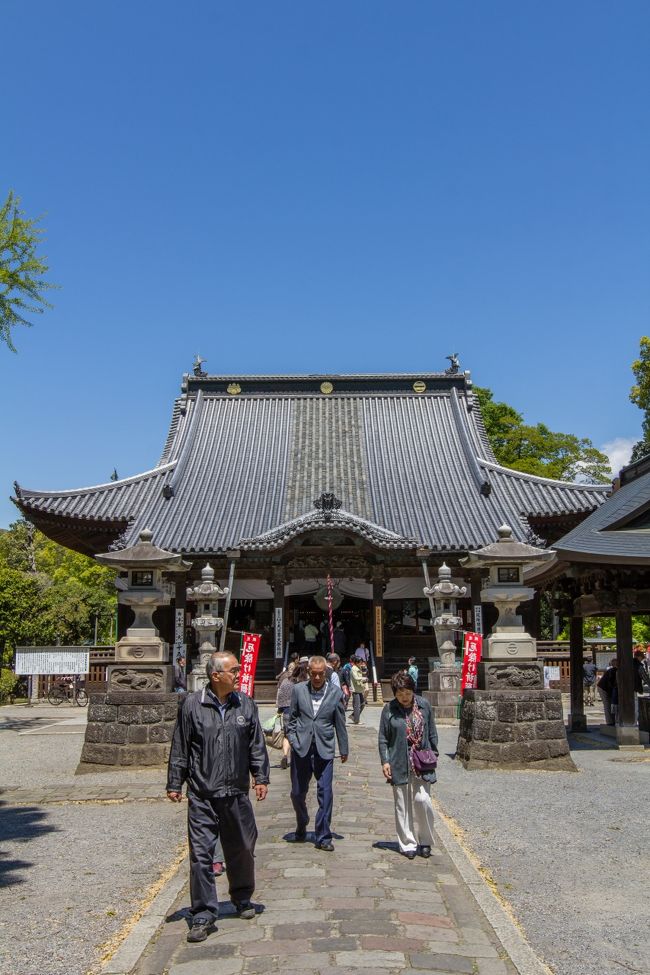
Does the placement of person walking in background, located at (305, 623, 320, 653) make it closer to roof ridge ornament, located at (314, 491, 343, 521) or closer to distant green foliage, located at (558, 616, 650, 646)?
roof ridge ornament, located at (314, 491, 343, 521)

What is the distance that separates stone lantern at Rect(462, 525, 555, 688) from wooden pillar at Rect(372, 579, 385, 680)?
485 inches

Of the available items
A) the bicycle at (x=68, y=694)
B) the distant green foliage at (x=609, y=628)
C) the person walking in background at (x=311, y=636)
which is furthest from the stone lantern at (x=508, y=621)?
the distant green foliage at (x=609, y=628)

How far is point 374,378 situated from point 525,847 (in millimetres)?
27856

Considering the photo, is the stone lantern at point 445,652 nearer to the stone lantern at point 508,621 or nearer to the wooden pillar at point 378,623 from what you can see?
the wooden pillar at point 378,623

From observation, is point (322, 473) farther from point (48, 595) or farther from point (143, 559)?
point (143, 559)

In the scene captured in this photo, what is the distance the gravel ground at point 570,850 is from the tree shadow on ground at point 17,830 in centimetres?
375

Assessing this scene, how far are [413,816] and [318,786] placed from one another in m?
0.85

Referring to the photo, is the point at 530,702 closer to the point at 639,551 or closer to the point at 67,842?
the point at 639,551

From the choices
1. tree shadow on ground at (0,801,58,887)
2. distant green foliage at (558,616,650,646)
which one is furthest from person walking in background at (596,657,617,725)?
distant green foliage at (558,616,650,646)

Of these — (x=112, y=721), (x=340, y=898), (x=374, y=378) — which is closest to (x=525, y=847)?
(x=340, y=898)

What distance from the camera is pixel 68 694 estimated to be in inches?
1015

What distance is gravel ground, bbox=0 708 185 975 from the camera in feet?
16.4

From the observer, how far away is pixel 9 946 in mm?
4988

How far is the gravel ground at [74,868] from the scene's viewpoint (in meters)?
5.00
